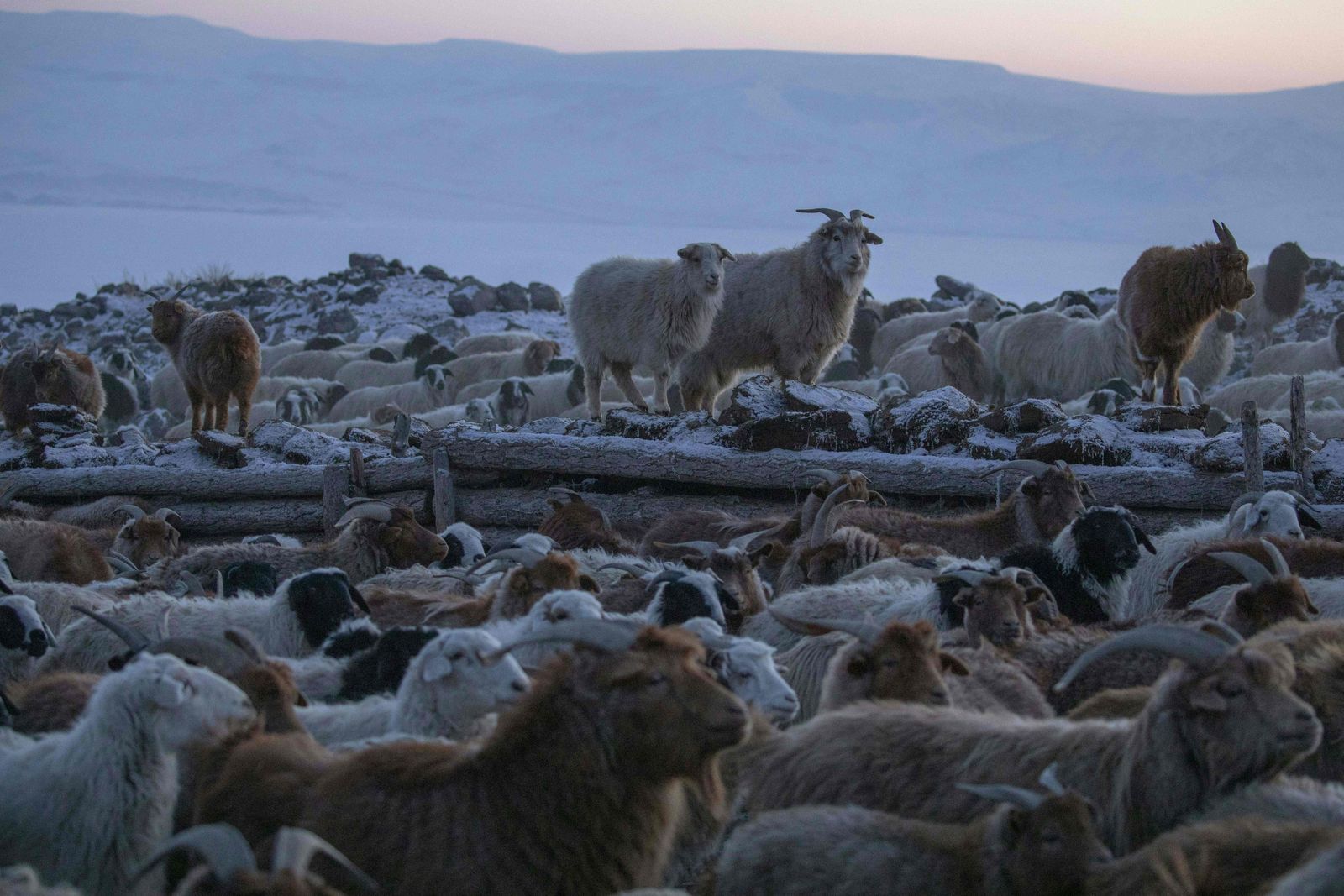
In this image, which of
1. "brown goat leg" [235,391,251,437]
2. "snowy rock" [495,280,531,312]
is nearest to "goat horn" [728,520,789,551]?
"brown goat leg" [235,391,251,437]

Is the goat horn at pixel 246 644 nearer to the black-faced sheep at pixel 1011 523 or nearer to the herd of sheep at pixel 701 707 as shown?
the herd of sheep at pixel 701 707

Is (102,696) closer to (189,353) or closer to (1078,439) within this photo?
(1078,439)

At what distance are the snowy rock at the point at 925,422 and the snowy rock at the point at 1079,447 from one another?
0.66 meters

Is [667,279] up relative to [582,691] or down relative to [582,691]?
up

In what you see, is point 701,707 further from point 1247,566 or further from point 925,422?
point 925,422

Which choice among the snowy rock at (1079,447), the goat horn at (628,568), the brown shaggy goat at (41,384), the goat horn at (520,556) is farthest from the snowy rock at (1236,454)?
the brown shaggy goat at (41,384)

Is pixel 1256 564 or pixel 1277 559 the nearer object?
pixel 1256 564

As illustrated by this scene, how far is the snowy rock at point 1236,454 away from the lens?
9.75m

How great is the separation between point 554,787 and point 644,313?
9.34m

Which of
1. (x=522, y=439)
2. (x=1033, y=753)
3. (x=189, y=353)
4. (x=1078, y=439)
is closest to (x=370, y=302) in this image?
(x=189, y=353)

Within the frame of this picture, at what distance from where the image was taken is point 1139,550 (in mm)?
8305

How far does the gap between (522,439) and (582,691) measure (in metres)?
7.65

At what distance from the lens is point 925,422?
10.9m

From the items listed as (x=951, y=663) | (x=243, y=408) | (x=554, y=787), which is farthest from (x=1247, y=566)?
(x=243, y=408)
